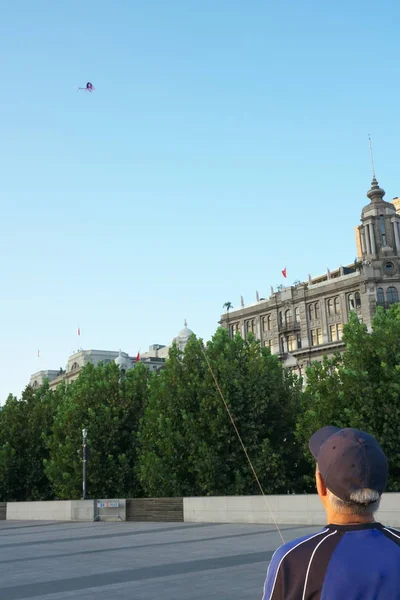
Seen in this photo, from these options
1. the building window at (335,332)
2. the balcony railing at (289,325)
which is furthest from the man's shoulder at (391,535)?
the balcony railing at (289,325)

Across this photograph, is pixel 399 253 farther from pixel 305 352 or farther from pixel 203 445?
pixel 203 445

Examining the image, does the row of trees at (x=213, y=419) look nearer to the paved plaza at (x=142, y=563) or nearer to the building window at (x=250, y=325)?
the paved plaza at (x=142, y=563)

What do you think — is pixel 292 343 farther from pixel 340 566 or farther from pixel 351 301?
pixel 340 566

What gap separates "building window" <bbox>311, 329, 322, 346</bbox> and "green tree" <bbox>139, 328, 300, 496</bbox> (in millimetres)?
45360

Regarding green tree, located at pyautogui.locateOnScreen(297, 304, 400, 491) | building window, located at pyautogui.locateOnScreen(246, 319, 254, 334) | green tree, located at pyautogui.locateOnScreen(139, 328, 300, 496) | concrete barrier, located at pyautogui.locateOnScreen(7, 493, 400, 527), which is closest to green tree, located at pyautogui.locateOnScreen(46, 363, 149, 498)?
green tree, located at pyautogui.locateOnScreen(139, 328, 300, 496)

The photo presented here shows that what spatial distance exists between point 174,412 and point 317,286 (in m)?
51.9

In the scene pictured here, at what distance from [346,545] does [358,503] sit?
0.17 metres

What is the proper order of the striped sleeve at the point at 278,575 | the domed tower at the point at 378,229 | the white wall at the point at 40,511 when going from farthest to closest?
the domed tower at the point at 378,229 → the white wall at the point at 40,511 → the striped sleeve at the point at 278,575

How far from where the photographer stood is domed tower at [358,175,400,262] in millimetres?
84688

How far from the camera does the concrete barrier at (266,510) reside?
67.7ft

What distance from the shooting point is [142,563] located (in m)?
15.1

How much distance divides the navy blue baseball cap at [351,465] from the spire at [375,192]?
292ft

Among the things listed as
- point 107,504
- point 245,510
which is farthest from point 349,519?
point 107,504

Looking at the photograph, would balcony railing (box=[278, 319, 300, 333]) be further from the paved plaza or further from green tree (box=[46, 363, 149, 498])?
the paved plaza
